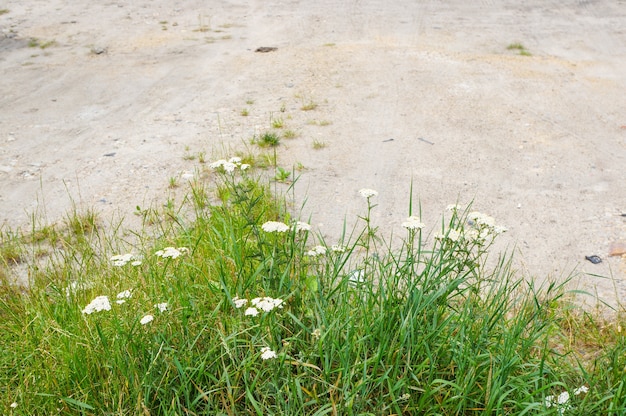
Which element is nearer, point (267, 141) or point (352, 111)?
point (267, 141)

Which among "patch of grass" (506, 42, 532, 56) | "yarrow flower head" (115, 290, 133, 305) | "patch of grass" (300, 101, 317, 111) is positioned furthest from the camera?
"patch of grass" (506, 42, 532, 56)

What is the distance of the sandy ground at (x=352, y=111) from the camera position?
446cm

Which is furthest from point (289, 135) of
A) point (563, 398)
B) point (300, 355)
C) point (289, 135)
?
point (563, 398)

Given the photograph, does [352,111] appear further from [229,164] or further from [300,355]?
[300,355]

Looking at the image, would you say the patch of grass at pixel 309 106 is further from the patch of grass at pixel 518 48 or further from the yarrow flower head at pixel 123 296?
the yarrow flower head at pixel 123 296

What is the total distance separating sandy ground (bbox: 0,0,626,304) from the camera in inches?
175

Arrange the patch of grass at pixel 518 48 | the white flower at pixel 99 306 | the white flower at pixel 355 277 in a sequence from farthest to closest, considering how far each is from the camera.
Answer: the patch of grass at pixel 518 48 < the white flower at pixel 355 277 < the white flower at pixel 99 306

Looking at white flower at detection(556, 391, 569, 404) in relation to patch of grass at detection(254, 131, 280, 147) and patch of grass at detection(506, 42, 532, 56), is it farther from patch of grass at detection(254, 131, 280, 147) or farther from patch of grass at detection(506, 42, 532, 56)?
patch of grass at detection(506, 42, 532, 56)

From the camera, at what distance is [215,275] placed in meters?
3.02

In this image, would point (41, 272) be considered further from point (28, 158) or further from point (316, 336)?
point (28, 158)

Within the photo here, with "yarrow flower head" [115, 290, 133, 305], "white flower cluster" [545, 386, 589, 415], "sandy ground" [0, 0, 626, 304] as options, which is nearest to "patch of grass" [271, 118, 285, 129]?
"sandy ground" [0, 0, 626, 304]

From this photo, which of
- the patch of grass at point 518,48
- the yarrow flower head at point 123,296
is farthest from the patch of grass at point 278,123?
the patch of grass at point 518,48

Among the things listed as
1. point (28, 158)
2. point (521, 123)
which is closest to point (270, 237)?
point (28, 158)

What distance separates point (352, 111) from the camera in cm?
601
